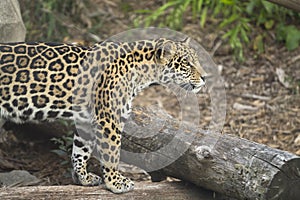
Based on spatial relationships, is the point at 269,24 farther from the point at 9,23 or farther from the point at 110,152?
the point at 110,152

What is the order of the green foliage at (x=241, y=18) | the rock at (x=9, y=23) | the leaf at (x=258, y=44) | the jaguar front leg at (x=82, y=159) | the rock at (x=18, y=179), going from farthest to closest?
the leaf at (x=258, y=44) → the green foliage at (x=241, y=18) → the rock at (x=9, y=23) → the rock at (x=18, y=179) → the jaguar front leg at (x=82, y=159)

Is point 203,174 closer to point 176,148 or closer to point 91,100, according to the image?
point 176,148

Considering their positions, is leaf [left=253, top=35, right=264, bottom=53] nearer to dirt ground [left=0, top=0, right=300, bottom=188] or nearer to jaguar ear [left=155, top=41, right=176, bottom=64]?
dirt ground [left=0, top=0, right=300, bottom=188]

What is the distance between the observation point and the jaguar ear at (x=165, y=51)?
5.49m

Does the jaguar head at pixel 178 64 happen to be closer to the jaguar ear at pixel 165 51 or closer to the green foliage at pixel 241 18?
the jaguar ear at pixel 165 51

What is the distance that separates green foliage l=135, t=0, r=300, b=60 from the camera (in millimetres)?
9031

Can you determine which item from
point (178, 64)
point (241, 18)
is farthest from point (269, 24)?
point (178, 64)

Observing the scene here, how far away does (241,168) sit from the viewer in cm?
512

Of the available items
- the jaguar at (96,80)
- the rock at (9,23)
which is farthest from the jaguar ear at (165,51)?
the rock at (9,23)

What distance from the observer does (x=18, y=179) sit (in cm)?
641

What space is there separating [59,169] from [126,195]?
1.58 m

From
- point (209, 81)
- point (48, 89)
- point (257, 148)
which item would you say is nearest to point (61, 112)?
point (48, 89)

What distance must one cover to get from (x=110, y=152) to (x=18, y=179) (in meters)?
1.39

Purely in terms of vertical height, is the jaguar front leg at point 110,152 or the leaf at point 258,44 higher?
the leaf at point 258,44
